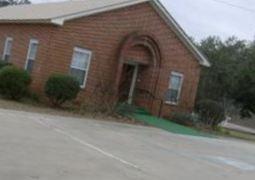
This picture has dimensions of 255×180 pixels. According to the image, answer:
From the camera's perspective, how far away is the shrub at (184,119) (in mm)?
29984

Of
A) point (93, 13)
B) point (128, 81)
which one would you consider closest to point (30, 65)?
point (93, 13)

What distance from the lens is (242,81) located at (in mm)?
41219

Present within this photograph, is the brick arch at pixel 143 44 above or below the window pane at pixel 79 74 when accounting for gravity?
above

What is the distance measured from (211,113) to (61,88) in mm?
9455

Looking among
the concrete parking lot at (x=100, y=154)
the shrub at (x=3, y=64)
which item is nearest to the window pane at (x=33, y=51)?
the shrub at (x=3, y=64)

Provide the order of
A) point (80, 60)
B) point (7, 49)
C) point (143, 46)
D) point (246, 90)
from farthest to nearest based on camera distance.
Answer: point (246, 90)
point (7, 49)
point (143, 46)
point (80, 60)

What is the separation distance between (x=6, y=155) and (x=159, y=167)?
3.63 meters

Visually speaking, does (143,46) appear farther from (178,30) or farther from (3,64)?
(3,64)

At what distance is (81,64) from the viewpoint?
28391mm

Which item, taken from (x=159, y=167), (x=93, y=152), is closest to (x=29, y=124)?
(x=93, y=152)

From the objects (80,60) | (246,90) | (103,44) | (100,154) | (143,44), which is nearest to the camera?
(100,154)

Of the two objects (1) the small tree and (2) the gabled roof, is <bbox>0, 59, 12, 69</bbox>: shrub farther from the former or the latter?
(1) the small tree

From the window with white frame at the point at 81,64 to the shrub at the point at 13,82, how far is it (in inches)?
127

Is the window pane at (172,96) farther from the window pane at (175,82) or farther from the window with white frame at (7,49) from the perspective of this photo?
the window with white frame at (7,49)
